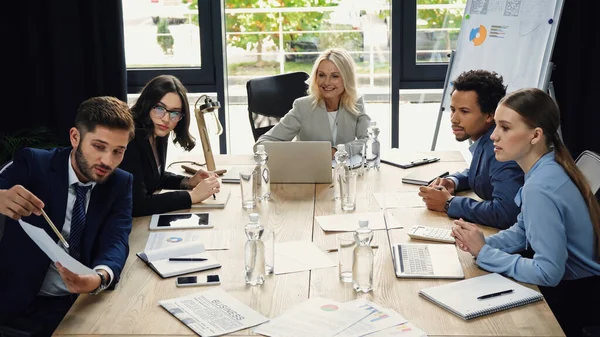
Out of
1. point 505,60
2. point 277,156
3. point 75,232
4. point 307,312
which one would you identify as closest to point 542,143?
point 307,312

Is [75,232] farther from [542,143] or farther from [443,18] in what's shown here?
[443,18]

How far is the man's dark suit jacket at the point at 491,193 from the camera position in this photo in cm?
255

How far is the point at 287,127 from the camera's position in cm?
393

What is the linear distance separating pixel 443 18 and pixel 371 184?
2.27 meters

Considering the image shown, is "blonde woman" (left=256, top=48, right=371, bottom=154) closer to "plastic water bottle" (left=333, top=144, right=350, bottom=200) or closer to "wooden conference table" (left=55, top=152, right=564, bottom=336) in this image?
"plastic water bottle" (left=333, top=144, right=350, bottom=200)

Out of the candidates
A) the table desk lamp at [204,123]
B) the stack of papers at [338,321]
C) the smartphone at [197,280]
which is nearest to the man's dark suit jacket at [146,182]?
the table desk lamp at [204,123]

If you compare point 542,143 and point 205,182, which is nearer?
point 542,143

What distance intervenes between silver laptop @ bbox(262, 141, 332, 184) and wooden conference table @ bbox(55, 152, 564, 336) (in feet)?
1.57

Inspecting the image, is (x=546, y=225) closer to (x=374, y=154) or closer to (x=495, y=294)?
(x=495, y=294)

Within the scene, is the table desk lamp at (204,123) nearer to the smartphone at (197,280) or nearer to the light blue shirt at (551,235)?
the smartphone at (197,280)

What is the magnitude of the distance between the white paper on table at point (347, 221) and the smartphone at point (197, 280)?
0.57 m

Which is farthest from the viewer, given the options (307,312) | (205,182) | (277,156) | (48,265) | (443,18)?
(443,18)

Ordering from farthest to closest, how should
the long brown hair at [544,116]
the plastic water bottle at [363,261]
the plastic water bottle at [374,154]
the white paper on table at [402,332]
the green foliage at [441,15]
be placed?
the green foliage at [441,15] < the plastic water bottle at [374,154] < the long brown hair at [544,116] < the plastic water bottle at [363,261] < the white paper on table at [402,332]

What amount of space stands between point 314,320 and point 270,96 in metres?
2.64
